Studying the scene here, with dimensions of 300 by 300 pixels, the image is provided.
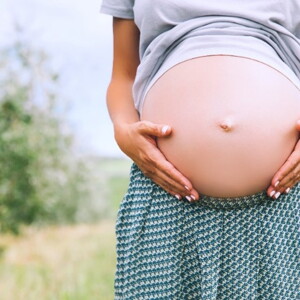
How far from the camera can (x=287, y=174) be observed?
1.32 meters

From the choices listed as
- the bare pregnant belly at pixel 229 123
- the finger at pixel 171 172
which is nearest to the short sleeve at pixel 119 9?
the bare pregnant belly at pixel 229 123

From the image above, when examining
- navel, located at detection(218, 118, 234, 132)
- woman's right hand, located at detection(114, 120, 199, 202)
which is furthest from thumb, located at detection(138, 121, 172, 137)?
navel, located at detection(218, 118, 234, 132)

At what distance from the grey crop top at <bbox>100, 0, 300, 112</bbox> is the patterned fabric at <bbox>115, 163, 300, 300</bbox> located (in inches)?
10.4

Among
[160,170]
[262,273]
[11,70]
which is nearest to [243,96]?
[160,170]

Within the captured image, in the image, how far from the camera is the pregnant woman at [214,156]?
1.32m

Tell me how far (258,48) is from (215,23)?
0.11 m

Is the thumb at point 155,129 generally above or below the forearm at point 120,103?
above

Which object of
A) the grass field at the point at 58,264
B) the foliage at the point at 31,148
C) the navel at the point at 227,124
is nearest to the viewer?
the navel at the point at 227,124

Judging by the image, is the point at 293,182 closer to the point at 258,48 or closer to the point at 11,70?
the point at 258,48

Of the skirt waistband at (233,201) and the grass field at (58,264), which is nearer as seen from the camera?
the skirt waistband at (233,201)

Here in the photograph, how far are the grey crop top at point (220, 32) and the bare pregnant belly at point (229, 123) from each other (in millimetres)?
31

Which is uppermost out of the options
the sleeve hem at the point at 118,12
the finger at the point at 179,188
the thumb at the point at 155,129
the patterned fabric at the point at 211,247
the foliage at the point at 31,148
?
the sleeve hem at the point at 118,12

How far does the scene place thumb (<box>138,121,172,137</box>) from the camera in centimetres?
132

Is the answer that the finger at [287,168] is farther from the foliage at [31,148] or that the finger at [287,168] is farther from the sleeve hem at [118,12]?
the foliage at [31,148]
